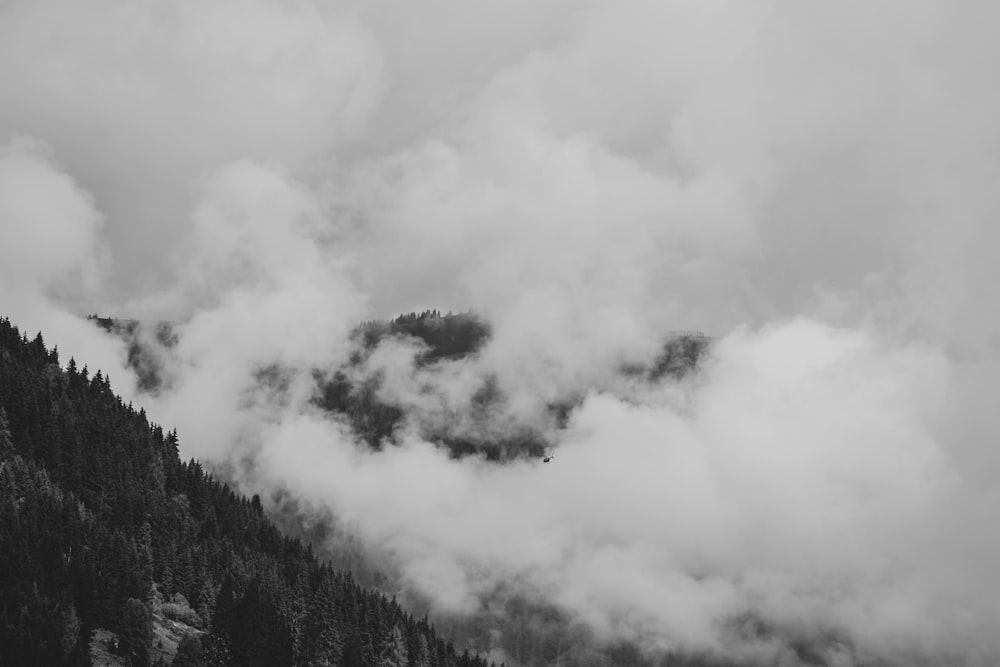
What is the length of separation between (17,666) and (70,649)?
9785 mm

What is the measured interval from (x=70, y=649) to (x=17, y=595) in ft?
44.4

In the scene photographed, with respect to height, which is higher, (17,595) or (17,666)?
(17,595)

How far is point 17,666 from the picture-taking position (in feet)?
617

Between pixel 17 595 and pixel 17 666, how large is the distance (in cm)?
1542

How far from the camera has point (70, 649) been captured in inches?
7721

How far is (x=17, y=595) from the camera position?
200 meters
